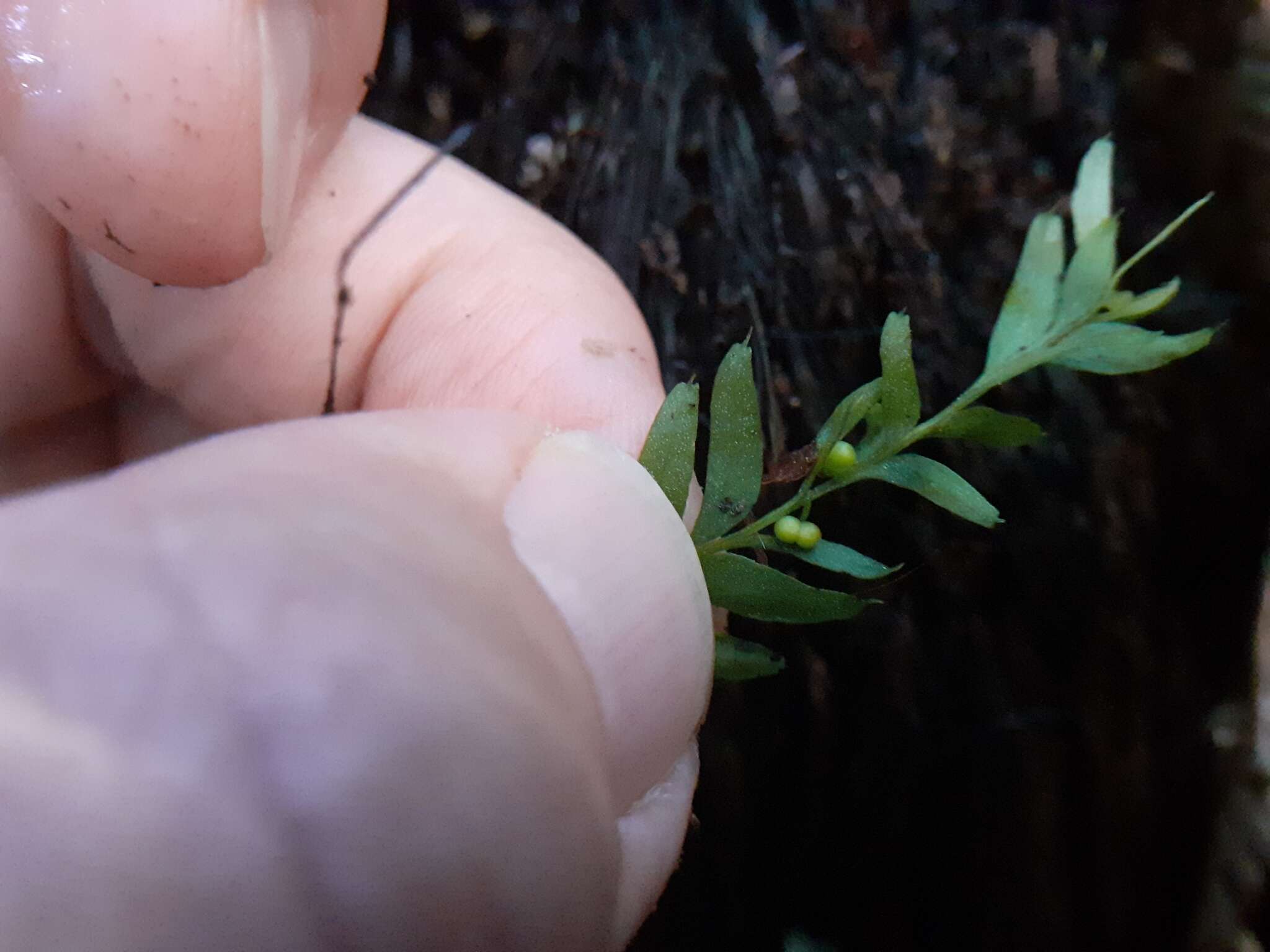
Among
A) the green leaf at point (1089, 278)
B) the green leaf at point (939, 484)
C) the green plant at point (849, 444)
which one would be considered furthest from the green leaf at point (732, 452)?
the green leaf at point (1089, 278)

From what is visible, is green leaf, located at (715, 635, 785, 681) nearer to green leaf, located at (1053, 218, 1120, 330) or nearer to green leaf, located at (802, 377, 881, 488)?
green leaf, located at (802, 377, 881, 488)

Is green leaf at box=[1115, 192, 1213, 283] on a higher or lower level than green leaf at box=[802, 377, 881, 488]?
higher

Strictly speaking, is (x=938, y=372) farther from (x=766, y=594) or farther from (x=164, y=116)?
(x=164, y=116)

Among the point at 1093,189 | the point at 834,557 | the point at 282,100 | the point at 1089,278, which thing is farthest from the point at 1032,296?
the point at 282,100

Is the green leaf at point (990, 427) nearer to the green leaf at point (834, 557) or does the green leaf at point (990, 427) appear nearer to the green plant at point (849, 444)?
the green plant at point (849, 444)

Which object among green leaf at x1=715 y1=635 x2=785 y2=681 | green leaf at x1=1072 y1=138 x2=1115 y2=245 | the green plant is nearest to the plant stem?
the green plant

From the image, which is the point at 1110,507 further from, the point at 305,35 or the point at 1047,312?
the point at 305,35

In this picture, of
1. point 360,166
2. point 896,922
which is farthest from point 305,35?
point 896,922
